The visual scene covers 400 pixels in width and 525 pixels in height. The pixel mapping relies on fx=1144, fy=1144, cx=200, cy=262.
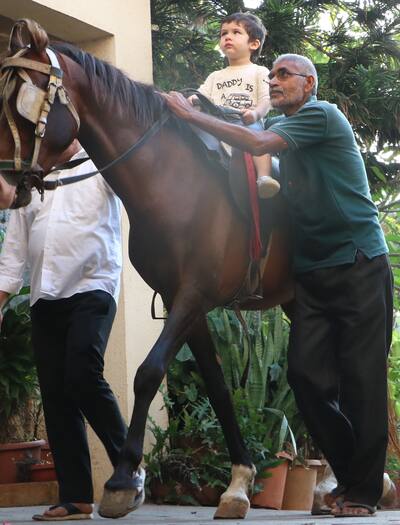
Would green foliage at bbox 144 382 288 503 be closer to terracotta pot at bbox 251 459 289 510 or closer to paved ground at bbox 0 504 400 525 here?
terracotta pot at bbox 251 459 289 510

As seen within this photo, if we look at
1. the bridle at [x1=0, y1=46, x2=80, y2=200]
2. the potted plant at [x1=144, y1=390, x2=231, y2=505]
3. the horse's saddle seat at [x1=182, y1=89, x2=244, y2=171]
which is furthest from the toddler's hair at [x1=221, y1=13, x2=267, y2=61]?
the potted plant at [x1=144, y1=390, x2=231, y2=505]

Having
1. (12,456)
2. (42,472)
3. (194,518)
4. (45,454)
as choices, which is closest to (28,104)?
(194,518)

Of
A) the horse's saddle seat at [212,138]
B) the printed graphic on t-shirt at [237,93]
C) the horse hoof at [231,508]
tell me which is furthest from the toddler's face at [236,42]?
the horse hoof at [231,508]

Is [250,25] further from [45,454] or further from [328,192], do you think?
[45,454]

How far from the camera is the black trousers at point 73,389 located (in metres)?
5.53

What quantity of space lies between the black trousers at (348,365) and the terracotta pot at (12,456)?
9.39ft

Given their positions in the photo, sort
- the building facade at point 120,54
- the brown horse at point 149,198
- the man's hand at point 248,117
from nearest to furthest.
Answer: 1. the brown horse at point 149,198
2. the man's hand at point 248,117
3. the building facade at point 120,54

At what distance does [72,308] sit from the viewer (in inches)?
222

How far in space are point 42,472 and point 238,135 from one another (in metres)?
3.51

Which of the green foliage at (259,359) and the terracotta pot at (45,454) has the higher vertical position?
the green foliage at (259,359)

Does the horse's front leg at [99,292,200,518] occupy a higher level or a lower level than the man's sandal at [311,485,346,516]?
higher

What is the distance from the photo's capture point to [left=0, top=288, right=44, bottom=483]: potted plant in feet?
25.1

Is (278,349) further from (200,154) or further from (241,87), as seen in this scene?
(200,154)

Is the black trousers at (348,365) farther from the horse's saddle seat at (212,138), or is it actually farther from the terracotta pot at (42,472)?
the terracotta pot at (42,472)
